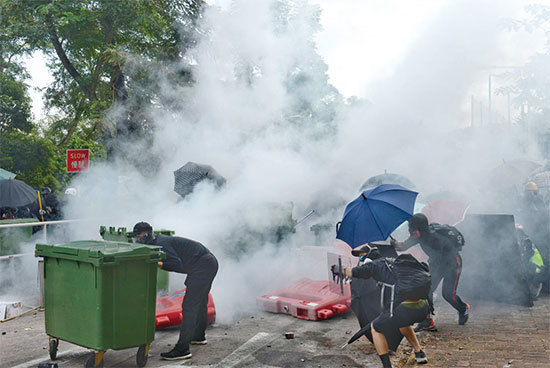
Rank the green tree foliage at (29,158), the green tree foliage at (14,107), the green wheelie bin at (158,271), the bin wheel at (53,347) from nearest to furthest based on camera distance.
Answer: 1. the bin wheel at (53,347)
2. the green wheelie bin at (158,271)
3. the green tree foliage at (29,158)
4. the green tree foliage at (14,107)

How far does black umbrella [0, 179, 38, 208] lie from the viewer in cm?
1021

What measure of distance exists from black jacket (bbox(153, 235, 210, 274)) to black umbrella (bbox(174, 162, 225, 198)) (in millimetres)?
3947

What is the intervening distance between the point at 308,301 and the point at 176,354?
2415 mm

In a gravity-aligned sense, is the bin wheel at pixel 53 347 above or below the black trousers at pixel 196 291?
below

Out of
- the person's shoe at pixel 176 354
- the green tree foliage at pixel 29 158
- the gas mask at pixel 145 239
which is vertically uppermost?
the green tree foliage at pixel 29 158

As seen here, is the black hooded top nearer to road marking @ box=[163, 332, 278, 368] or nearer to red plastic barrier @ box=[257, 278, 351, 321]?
red plastic barrier @ box=[257, 278, 351, 321]

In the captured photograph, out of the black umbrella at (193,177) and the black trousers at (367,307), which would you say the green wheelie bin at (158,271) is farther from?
the black trousers at (367,307)

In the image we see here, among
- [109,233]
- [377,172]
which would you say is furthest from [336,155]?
[109,233]

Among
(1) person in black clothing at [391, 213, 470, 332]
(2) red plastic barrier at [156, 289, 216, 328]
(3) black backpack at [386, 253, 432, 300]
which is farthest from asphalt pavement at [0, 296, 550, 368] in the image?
(3) black backpack at [386, 253, 432, 300]

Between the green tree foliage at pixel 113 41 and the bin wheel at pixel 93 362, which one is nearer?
the bin wheel at pixel 93 362

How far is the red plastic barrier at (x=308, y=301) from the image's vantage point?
7.16 metres

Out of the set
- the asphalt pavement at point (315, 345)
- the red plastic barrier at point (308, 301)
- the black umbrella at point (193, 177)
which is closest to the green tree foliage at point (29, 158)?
the black umbrella at point (193, 177)

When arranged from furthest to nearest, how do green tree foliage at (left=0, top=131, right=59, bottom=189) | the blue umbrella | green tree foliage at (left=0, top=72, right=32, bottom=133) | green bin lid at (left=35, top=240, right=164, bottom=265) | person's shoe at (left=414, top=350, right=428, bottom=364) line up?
green tree foliage at (left=0, top=72, right=32, bottom=133) → green tree foliage at (left=0, top=131, right=59, bottom=189) → the blue umbrella → person's shoe at (left=414, top=350, right=428, bottom=364) → green bin lid at (left=35, top=240, right=164, bottom=265)

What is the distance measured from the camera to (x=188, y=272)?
228 inches
